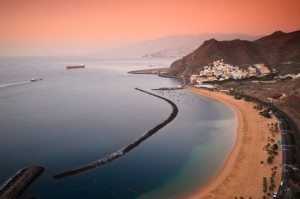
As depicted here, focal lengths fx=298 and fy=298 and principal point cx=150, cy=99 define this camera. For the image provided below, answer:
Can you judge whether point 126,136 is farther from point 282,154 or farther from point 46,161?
point 282,154

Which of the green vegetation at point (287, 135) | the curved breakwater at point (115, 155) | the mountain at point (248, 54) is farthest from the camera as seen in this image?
the mountain at point (248, 54)

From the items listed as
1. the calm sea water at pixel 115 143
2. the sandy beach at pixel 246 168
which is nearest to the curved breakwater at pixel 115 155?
the calm sea water at pixel 115 143

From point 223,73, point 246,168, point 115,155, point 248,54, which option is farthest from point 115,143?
point 248,54

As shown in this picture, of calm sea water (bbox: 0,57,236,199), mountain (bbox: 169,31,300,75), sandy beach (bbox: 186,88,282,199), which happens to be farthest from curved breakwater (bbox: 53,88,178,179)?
mountain (bbox: 169,31,300,75)

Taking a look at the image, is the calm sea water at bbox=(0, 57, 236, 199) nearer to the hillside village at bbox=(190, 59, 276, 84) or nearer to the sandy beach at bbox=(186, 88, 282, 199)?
the sandy beach at bbox=(186, 88, 282, 199)

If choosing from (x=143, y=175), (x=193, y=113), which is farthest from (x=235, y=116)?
(x=143, y=175)

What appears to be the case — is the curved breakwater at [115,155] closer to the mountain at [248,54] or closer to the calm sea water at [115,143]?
the calm sea water at [115,143]
